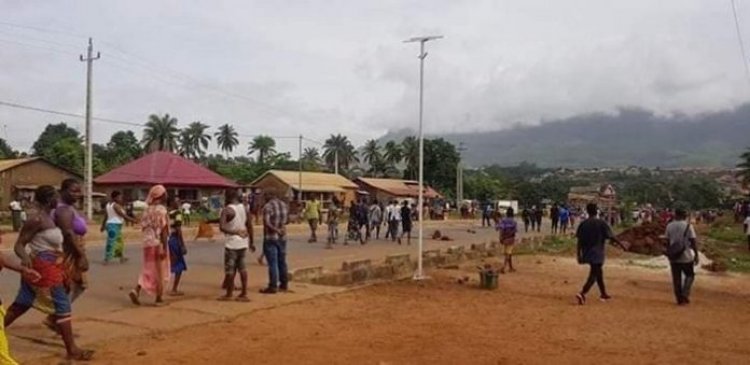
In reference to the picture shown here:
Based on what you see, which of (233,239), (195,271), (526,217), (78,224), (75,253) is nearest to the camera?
(75,253)

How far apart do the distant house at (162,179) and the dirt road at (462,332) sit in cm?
3698

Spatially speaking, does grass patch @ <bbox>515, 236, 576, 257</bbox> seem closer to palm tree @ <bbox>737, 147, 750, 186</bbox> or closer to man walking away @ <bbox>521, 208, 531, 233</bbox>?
man walking away @ <bbox>521, 208, 531, 233</bbox>

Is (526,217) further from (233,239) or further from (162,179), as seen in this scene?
(233,239)

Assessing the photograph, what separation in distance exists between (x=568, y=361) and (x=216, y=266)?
10.3 metres

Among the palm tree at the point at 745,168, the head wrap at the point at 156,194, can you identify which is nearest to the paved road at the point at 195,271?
the head wrap at the point at 156,194

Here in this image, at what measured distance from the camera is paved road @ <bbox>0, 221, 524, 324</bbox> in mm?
10859

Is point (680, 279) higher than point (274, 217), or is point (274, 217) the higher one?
point (274, 217)

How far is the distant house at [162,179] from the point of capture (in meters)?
48.5

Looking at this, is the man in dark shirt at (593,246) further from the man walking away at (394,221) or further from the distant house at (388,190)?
the distant house at (388,190)

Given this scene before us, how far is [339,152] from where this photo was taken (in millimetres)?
110062

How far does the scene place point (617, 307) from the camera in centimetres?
1216

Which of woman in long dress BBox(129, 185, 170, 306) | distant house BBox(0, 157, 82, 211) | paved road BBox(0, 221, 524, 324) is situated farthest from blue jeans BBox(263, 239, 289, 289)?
distant house BBox(0, 157, 82, 211)

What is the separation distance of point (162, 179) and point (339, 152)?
62039 millimetres

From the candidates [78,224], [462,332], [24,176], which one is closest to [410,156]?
[24,176]
